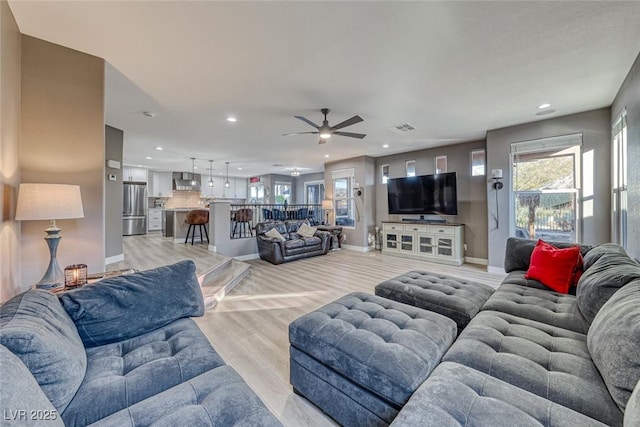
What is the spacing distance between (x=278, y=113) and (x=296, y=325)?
3.16 m

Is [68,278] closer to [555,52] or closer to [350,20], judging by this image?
[350,20]

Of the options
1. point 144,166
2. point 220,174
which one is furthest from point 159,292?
point 220,174

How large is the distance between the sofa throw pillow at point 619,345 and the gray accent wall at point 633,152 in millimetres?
1819

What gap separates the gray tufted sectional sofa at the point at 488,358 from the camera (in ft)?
3.29

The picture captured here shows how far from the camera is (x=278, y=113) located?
3902 millimetres

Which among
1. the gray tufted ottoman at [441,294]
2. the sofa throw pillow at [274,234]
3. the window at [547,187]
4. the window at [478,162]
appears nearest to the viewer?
the gray tufted ottoman at [441,294]

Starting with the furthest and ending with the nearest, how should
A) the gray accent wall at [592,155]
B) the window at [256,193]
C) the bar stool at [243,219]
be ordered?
the window at [256,193] → the bar stool at [243,219] → the gray accent wall at [592,155]

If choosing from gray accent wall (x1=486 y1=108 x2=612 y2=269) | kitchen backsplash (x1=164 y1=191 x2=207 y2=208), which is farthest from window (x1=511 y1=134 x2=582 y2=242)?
kitchen backsplash (x1=164 y1=191 x2=207 y2=208)

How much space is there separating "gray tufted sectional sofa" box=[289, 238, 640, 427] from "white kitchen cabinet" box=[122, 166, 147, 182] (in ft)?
32.7

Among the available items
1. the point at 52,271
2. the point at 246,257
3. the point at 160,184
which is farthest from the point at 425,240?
the point at 160,184

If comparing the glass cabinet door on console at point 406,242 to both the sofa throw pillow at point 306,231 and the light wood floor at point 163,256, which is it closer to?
the sofa throw pillow at point 306,231

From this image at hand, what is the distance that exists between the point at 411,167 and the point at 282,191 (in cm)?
671

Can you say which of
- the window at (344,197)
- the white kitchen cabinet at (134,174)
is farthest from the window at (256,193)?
the window at (344,197)

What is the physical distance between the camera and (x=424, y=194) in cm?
627
